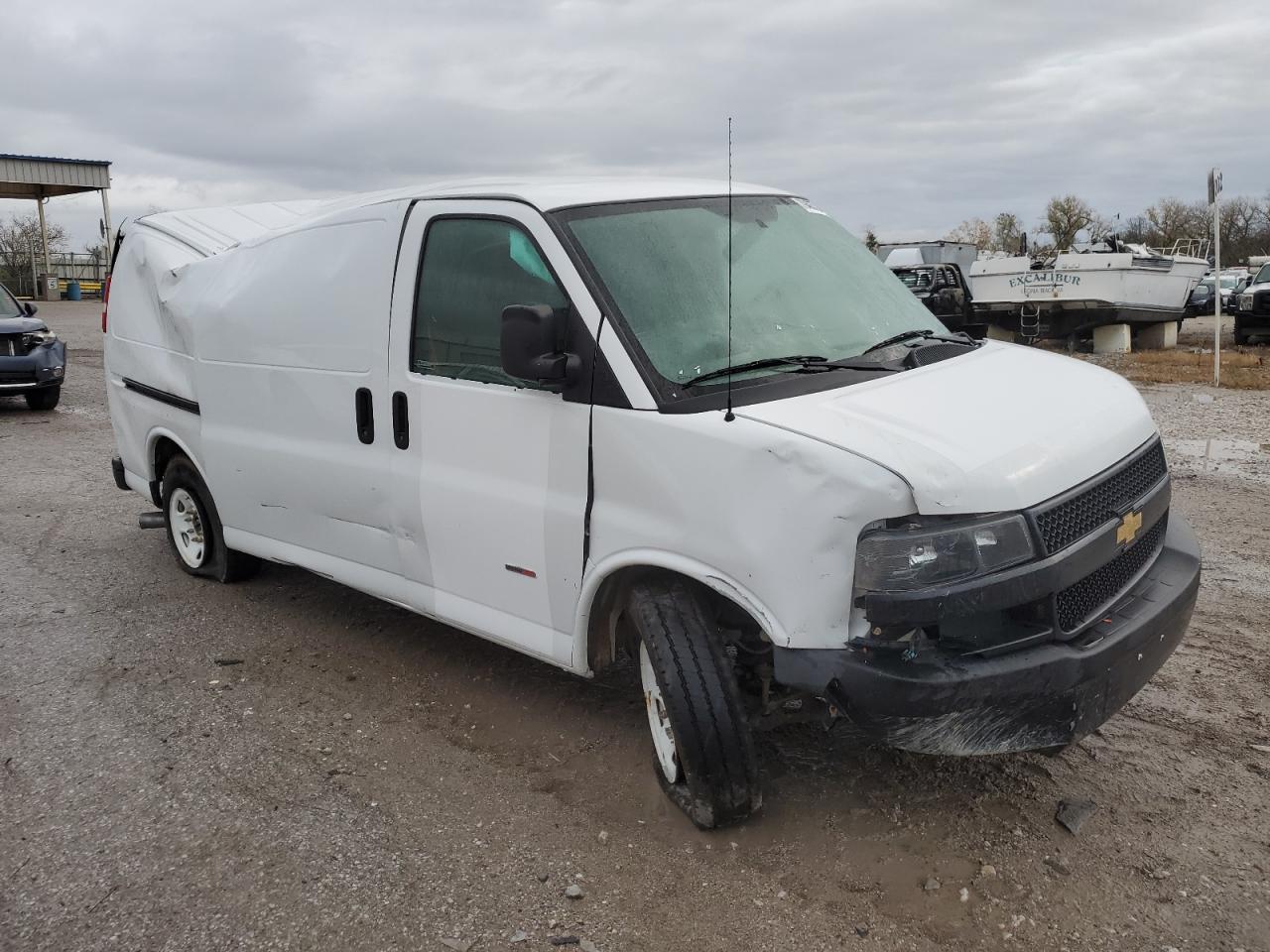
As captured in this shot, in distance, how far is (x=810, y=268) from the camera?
4.05 metres

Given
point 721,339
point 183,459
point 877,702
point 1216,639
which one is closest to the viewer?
point 877,702

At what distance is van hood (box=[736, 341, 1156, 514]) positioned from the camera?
2871 mm

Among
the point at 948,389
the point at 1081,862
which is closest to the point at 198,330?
the point at 948,389

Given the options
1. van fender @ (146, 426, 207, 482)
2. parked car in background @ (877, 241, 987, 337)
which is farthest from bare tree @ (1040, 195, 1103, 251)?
van fender @ (146, 426, 207, 482)

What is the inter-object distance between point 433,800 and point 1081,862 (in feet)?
6.71

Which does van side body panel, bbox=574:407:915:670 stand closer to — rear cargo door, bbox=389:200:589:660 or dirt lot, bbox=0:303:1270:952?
rear cargo door, bbox=389:200:589:660

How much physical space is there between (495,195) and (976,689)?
2353 mm

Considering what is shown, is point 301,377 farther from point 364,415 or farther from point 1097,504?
point 1097,504

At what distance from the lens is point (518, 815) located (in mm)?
3582

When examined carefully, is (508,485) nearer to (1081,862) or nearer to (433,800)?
(433,800)

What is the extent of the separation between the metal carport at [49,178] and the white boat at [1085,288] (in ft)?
105

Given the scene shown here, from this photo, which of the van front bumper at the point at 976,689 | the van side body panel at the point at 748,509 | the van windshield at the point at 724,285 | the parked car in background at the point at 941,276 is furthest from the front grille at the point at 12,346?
the van front bumper at the point at 976,689

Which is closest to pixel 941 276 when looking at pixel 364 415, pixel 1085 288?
pixel 1085 288

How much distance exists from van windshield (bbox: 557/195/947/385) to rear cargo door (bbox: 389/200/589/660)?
0.21 metres
